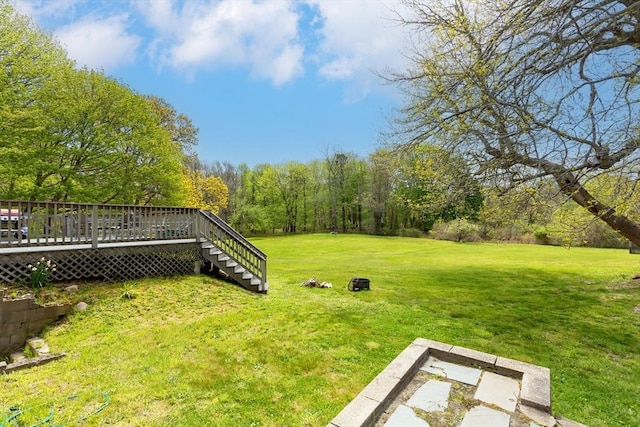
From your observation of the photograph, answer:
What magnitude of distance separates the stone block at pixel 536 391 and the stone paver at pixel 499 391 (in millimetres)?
79

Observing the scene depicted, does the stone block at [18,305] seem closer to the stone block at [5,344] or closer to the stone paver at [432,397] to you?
the stone block at [5,344]

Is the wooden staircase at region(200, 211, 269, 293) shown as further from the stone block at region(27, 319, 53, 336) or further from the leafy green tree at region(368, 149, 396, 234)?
the leafy green tree at region(368, 149, 396, 234)

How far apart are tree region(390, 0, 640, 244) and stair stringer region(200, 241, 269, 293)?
6100 millimetres

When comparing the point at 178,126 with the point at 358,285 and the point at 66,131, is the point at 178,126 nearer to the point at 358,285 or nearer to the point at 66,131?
the point at 66,131

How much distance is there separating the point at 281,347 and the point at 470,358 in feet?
9.35

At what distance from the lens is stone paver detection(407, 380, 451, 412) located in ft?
7.63

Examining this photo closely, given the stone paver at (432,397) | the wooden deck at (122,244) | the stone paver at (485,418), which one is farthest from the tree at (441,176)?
the stone paver at (485,418)

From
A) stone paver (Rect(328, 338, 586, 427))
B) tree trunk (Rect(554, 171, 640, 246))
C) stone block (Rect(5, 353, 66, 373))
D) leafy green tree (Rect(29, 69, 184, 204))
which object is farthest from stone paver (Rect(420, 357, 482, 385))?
leafy green tree (Rect(29, 69, 184, 204))

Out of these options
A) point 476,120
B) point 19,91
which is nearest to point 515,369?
point 476,120

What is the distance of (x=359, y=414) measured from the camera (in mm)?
2113

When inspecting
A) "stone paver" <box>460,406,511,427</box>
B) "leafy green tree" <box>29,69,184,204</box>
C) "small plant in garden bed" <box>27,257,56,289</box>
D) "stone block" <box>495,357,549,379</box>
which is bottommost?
"stone paver" <box>460,406,511,427</box>

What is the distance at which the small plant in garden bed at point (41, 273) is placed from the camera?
5797 millimetres

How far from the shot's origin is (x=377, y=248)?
26.0 m

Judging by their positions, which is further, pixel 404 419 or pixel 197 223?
pixel 197 223
